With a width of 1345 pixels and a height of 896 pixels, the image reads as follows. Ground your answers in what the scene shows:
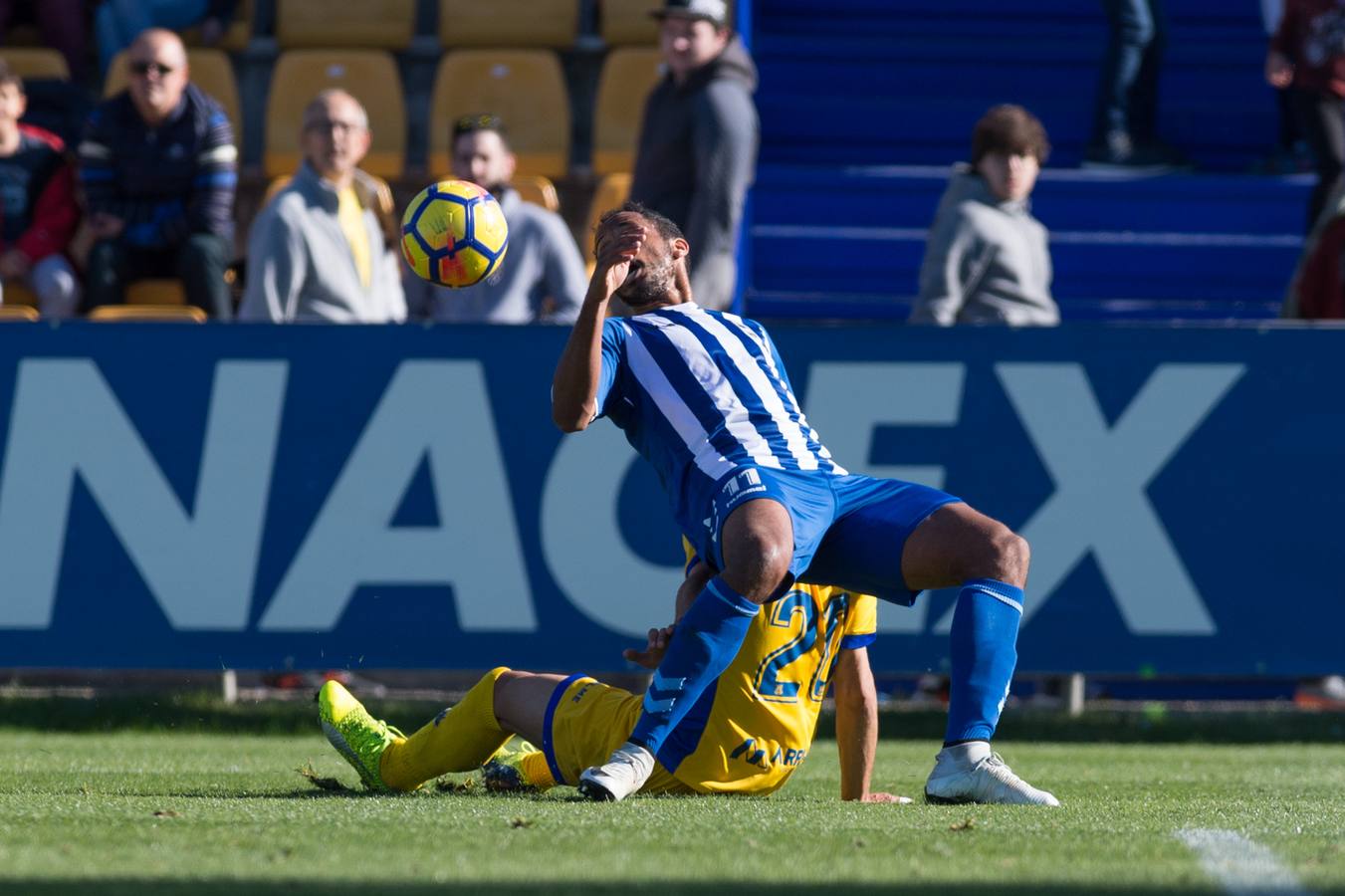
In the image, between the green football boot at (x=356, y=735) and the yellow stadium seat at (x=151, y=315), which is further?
the yellow stadium seat at (x=151, y=315)

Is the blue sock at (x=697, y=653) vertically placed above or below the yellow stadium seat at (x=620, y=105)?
below

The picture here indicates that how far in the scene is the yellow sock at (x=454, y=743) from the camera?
5.33m

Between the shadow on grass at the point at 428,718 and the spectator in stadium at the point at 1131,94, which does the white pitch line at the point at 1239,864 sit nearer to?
the shadow on grass at the point at 428,718

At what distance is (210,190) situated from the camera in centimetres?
989

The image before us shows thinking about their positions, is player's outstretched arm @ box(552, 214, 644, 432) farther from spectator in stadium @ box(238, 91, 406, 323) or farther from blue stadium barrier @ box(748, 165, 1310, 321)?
blue stadium barrier @ box(748, 165, 1310, 321)

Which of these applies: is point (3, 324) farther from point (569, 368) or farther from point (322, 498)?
point (569, 368)

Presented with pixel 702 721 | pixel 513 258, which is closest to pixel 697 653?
pixel 702 721

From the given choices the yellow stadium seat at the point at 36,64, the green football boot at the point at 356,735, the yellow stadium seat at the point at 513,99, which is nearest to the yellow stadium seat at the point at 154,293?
the yellow stadium seat at the point at 513,99

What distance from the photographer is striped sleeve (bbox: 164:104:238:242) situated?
989 cm

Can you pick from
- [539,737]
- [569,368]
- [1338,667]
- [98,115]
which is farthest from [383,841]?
[98,115]

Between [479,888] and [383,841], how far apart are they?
0.67 m

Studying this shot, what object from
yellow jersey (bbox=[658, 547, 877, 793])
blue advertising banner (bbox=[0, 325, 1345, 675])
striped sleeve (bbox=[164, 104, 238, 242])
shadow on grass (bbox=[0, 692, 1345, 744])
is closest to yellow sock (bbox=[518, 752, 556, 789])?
yellow jersey (bbox=[658, 547, 877, 793])

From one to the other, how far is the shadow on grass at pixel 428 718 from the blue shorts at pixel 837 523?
3.48 m

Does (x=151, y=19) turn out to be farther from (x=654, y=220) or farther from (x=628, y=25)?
(x=654, y=220)
